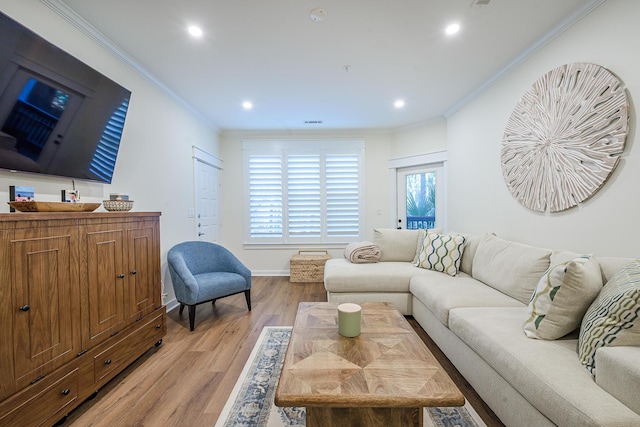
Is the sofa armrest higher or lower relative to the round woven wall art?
lower

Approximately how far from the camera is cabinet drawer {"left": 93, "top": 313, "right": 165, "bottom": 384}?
173cm

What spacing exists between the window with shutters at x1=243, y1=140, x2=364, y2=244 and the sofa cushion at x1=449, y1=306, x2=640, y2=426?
3.24m

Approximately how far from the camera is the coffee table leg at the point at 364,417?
1149mm

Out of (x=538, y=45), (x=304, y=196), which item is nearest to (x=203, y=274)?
(x=304, y=196)

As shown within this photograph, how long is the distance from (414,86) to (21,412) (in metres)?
3.94

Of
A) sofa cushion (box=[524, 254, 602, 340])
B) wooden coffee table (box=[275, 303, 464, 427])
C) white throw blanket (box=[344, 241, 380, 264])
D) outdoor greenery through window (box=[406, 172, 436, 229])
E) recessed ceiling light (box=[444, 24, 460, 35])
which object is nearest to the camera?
wooden coffee table (box=[275, 303, 464, 427])

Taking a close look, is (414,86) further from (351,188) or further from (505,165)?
(351,188)

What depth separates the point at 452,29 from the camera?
213 cm

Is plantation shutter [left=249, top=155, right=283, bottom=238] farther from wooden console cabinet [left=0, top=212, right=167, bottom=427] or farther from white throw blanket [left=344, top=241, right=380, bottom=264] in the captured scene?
wooden console cabinet [left=0, top=212, right=167, bottom=427]

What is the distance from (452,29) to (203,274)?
339cm

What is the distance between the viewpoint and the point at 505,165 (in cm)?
274

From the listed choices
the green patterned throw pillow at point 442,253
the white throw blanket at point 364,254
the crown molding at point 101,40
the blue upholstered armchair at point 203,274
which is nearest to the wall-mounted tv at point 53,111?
the crown molding at point 101,40

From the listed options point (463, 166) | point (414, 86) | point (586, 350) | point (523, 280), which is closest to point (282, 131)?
point (414, 86)

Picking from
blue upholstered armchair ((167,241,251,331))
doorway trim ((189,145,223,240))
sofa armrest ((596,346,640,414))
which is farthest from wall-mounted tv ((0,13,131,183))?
sofa armrest ((596,346,640,414))
